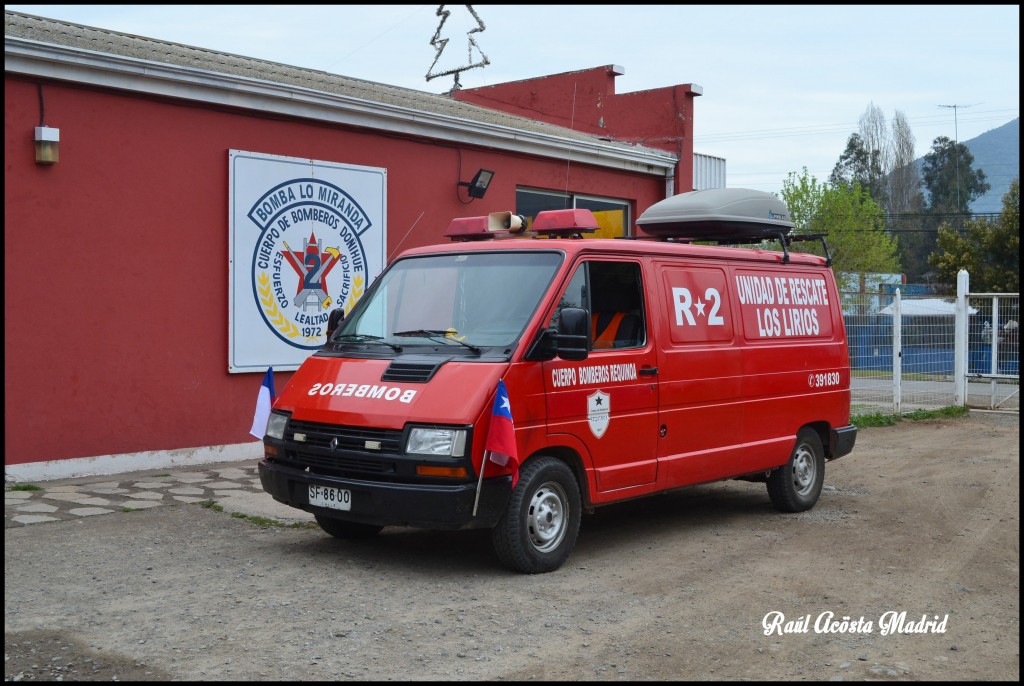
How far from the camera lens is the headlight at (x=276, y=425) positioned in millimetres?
6793

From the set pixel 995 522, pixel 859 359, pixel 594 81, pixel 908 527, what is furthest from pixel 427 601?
pixel 594 81

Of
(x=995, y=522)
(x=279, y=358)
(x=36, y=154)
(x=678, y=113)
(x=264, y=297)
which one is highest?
(x=678, y=113)

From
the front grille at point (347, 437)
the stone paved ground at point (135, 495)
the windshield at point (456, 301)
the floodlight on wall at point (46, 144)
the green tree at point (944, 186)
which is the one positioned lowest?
the stone paved ground at point (135, 495)

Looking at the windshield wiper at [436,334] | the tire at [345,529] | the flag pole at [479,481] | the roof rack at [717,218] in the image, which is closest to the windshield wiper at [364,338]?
the windshield wiper at [436,334]

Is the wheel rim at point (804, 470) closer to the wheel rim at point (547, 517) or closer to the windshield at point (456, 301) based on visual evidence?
the wheel rim at point (547, 517)

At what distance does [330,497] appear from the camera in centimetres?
640

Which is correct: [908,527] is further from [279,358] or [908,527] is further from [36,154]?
[36,154]

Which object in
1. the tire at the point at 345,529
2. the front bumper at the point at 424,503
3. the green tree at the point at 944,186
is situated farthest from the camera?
the green tree at the point at 944,186

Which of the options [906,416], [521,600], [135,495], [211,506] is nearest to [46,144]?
[135,495]

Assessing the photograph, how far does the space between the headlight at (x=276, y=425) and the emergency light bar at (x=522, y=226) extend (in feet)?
6.91

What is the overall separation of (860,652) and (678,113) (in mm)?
12662

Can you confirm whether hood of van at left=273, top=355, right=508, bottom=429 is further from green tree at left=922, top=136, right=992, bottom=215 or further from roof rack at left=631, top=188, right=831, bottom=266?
green tree at left=922, top=136, right=992, bottom=215

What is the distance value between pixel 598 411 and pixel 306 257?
213 inches

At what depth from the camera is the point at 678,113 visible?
651 inches
